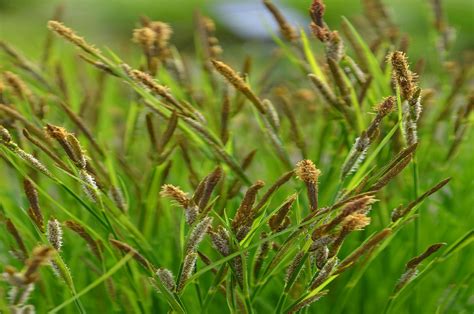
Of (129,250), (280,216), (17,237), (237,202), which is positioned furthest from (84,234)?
(237,202)

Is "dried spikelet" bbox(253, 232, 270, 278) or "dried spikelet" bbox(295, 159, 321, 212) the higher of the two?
"dried spikelet" bbox(295, 159, 321, 212)

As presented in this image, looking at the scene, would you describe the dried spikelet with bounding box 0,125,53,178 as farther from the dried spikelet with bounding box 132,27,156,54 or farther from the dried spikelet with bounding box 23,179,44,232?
the dried spikelet with bounding box 132,27,156,54

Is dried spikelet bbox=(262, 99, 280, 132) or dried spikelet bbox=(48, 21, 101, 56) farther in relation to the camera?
dried spikelet bbox=(262, 99, 280, 132)

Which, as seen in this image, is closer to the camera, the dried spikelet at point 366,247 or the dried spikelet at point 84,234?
the dried spikelet at point 366,247

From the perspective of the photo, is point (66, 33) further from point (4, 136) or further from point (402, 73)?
point (402, 73)

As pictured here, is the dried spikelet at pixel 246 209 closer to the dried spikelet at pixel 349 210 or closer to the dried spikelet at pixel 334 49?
the dried spikelet at pixel 349 210

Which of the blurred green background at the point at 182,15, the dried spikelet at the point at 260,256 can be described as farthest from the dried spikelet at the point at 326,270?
the blurred green background at the point at 182,15

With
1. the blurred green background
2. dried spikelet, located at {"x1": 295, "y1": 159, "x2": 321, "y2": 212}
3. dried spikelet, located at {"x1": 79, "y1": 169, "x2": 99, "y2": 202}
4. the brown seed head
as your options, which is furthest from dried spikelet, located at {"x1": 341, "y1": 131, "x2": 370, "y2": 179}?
the blurred green background
